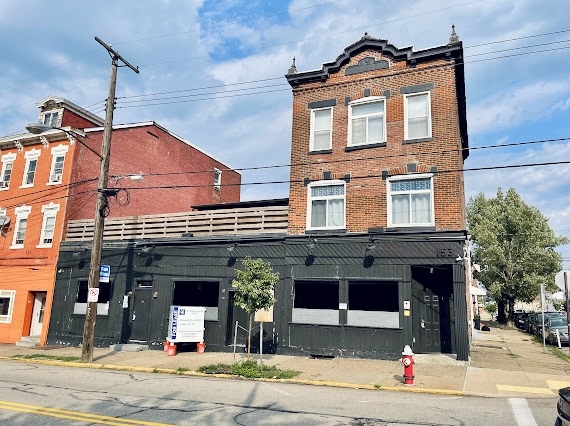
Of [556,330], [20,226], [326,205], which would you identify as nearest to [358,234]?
[326,205]

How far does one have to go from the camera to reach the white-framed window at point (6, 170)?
1031 inches

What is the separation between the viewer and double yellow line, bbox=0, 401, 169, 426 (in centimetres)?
739

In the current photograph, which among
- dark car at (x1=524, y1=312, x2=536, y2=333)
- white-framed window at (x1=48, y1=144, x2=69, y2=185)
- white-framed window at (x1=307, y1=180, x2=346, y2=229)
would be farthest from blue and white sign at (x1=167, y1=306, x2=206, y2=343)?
dark car at (x1=524, y1=312, x2=536, y2=333)

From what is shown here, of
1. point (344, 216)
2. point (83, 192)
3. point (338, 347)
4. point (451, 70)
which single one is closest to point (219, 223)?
point (344, 216)

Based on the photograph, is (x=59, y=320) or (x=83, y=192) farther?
(x=83, y=192)

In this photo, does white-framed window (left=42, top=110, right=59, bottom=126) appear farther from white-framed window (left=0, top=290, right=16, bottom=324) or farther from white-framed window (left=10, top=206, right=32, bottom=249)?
white-framed window (left=0, top=290, right=16, bottom=324)

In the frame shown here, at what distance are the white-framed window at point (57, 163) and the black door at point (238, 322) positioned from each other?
12938mm

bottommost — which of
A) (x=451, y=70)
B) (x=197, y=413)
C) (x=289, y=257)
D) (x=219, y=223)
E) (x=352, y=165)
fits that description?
(x=197, y=413)

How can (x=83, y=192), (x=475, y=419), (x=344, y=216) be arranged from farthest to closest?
1. (x=83, y=192)
2. (x=344, y=216)
3. (x=475, y=419)

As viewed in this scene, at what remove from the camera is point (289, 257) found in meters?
17.6

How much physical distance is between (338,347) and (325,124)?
30.2 ft

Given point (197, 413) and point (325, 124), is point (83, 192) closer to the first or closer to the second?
point (325, 124)

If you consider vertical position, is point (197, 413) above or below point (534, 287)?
below

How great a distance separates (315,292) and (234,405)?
900 cm
